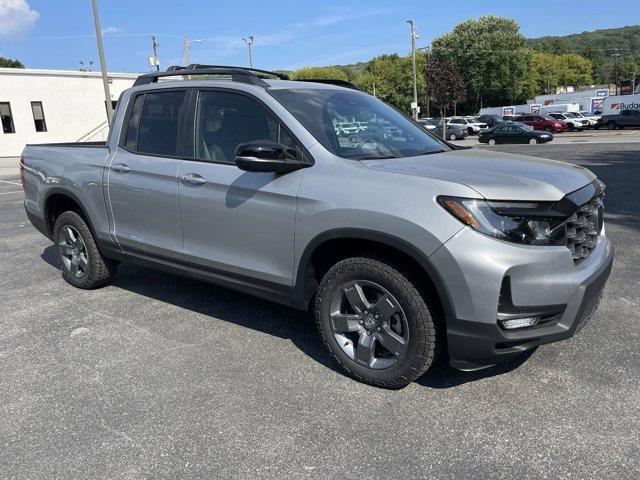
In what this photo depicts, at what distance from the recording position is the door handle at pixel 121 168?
4.46 meters

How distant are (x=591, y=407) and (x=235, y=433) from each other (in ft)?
6.26

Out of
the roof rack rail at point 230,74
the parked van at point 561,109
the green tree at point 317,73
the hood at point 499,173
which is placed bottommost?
A: the parked van at point 561,109

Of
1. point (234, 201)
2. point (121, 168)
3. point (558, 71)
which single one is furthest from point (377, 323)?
point (558, 71)

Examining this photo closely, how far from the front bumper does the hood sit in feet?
0.93

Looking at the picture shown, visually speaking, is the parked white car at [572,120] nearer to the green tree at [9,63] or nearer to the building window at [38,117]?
the building window at [38,117]

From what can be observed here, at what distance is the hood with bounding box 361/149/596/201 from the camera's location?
2.85m

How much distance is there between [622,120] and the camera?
40656mm

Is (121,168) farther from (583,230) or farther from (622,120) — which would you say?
(622,120)

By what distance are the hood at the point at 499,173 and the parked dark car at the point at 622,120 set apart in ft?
140

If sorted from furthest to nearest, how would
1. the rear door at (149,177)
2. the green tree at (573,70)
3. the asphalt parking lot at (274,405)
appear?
the green tree at (573,70)
the rear door at (149,177)
the asphalt parking lot at (274,405)

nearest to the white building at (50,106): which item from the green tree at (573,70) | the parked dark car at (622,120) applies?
the parked dark car at (622,120)

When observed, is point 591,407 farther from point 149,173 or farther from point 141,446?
point 149,173

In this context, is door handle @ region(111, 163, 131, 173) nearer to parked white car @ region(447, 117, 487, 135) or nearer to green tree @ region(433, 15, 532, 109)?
parked white car @ region(447, 117, 487, 135)

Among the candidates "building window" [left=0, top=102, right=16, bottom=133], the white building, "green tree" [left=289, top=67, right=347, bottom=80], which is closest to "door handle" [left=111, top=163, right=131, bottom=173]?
the white building
